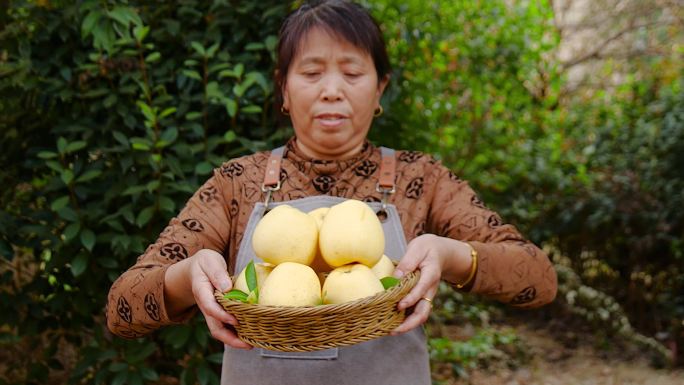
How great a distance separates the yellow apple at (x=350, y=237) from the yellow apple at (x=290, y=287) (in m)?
0.07

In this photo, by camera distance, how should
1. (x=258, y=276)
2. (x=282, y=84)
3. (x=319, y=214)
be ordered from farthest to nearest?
(x=282, y=84)
(x=319, y=214)
(x=258, y=276)

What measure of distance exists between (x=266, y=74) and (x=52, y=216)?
98cm

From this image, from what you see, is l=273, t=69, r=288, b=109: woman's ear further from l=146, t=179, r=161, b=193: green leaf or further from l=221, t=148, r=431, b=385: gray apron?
l=146, t=179, r=161, b=193: green leaf

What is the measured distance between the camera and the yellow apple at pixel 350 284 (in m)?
1.48

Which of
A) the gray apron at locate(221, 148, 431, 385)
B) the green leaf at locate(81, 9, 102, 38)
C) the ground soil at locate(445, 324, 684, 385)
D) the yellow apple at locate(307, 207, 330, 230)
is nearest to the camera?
the yellow apple at locate(307, 207, 330, 230)

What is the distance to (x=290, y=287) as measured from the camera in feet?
4.83

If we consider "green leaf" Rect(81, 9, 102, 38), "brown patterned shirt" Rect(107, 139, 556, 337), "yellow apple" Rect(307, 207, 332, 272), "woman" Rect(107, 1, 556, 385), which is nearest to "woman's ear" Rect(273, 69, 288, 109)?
"woman" Rect(107, 1, 556, 385)

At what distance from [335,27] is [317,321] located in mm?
826

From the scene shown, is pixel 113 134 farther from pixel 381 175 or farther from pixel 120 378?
pixel 381 175

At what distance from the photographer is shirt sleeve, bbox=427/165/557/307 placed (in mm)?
1753

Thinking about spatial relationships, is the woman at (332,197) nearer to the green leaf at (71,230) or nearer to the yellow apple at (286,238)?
the yellow apple at (286,238)

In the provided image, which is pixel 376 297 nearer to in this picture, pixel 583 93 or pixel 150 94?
pixel 150 94

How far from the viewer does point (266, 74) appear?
3.08m

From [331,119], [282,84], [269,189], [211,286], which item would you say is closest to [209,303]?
[211,286]
